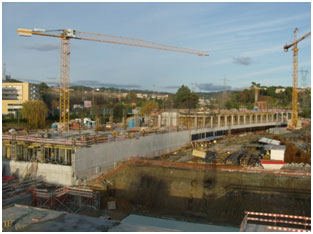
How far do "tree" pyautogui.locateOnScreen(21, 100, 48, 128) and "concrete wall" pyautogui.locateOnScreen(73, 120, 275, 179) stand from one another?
27.5 meters

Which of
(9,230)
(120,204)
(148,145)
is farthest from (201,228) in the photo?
(148,145)

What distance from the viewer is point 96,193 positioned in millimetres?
18641

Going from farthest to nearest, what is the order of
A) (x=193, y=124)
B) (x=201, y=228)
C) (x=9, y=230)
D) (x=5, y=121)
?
(x=5, y=121)
(x=193, y=124)
(x=201, y=228)
(x=9, y=230)

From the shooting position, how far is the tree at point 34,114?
1975 inches

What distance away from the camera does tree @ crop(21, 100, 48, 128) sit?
50.2 m

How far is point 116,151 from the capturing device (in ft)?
79.6

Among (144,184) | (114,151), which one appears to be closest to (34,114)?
(114,151)

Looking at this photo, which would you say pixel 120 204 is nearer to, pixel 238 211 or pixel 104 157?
pixel 104 157

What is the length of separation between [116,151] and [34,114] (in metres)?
31.2

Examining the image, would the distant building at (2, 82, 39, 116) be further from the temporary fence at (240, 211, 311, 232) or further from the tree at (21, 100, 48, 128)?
the temporary fence at (240, 211, 311, 232)

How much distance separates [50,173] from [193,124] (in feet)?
90.1

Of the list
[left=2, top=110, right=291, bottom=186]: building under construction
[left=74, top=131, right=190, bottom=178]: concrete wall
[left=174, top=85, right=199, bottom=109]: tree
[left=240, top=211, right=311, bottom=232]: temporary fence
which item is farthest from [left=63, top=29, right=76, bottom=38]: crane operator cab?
[left=240, top=211, right=311, bottom=232]: temporary fence

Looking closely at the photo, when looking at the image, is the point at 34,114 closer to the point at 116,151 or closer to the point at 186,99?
the point at 116,151

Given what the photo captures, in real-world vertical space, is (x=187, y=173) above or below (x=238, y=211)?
above
